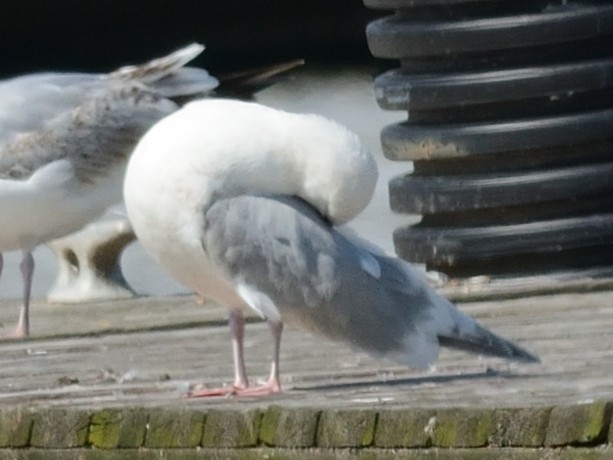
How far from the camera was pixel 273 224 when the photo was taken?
3.26m

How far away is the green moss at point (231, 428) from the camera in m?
2.84

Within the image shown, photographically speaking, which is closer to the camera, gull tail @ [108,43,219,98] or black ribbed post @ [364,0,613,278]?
black ribbed post @ [364,0,613,278]

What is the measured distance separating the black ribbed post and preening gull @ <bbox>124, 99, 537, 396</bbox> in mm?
1286

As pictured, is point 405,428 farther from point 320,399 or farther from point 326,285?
point 326,285

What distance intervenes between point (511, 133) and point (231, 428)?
1.90 meters

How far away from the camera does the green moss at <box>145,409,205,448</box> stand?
2.89m

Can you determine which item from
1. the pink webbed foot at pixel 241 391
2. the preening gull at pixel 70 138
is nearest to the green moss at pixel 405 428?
the pink webbed foot at pixel 241 391

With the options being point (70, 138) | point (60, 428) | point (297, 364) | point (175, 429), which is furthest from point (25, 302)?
point (175, 429)

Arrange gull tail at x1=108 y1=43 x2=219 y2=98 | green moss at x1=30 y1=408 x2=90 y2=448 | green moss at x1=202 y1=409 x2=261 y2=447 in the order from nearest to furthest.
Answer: green moss at x1=202 y1=409 x2=261 y2=447, green moss at x1=30 y1=408 x2=90 y2=448, gull tail at x1=108 y1=43 x2=219 y2=98

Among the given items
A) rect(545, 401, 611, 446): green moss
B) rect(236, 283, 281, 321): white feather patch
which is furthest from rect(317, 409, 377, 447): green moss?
rect(236, 283, 281, 321): white feather patch

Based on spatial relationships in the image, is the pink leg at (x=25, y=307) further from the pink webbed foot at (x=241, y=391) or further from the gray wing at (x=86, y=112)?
the pink webbed foot at (x=241, y=391)

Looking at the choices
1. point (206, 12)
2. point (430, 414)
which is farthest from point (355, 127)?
point (430, 414)

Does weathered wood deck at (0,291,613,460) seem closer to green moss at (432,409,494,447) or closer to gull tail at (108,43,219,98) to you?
green moss at (432,409,494,447)

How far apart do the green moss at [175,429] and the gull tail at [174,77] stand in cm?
258
